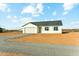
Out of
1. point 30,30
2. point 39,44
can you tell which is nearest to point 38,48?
point 39,44

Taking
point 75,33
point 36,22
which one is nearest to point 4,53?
point 36,22

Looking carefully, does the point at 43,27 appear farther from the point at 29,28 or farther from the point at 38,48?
the point at 38,48

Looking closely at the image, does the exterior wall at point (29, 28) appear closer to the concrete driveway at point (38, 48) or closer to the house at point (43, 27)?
the house at point (43, 27)

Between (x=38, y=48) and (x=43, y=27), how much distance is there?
0.37 metres

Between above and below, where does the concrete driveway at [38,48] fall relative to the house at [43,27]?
below

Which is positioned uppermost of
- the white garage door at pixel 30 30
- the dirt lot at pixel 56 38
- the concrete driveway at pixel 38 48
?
the white garage door at pixel 30 30

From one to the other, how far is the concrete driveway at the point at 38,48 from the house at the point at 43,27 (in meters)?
0.24

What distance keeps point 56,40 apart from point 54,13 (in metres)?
0.47

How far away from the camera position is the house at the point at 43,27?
12.2 ft

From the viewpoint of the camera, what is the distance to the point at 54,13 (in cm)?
376

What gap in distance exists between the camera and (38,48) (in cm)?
370

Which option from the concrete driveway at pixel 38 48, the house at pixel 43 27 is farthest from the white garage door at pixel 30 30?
the concrete driveway at pixel 38 48

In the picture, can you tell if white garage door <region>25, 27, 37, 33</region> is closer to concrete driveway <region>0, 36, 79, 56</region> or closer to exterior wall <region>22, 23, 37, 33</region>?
exterior wall <region>22, 23, 37, 33</region>

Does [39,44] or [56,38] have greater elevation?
[56,38]
